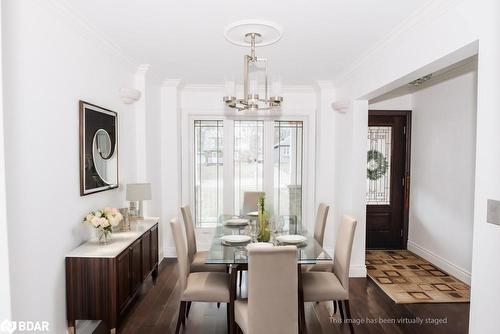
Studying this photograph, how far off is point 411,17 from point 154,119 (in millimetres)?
3302

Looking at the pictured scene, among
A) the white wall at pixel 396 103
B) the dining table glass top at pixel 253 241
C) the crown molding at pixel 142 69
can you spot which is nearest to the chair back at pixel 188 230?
the dining table glass top at pixel 253 241

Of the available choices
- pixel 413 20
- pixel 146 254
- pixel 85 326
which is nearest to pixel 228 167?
pixel 146 254

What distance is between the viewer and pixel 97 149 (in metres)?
2.95

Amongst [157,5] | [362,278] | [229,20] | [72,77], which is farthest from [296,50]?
[362,278]

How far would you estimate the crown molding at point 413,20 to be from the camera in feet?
7.22

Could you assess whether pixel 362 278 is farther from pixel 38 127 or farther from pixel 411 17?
pixel 38 127

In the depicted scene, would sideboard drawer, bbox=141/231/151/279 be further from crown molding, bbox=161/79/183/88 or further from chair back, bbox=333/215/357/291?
crown molding, bbox=161/79/183/88

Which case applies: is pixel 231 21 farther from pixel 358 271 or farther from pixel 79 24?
pixel 358 271

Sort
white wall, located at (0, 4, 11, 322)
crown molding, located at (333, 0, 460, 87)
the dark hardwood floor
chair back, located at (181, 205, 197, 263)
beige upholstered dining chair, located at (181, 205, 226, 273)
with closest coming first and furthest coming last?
1. white wall, located at (0, 4, 11, 322)
2. crown molding, located at (333, 0, 460, 87)
3. the dark hardwood floor
4. beige upholstered dining chair, located at (181, 205, 226, 273)
5. chair back, located at (181, 205, 197, 263)

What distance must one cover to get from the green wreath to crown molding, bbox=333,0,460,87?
6.15 feet

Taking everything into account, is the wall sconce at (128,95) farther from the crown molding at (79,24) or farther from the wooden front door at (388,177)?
the wooden front door at (388,177)

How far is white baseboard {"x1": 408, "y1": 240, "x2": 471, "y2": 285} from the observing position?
3.93m

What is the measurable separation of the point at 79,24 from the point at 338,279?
121 inches

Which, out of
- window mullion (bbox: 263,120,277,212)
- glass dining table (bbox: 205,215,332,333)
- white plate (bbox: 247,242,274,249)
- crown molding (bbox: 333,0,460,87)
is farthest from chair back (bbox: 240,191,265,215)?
crown molding (bbox: 333,0,460,87)
